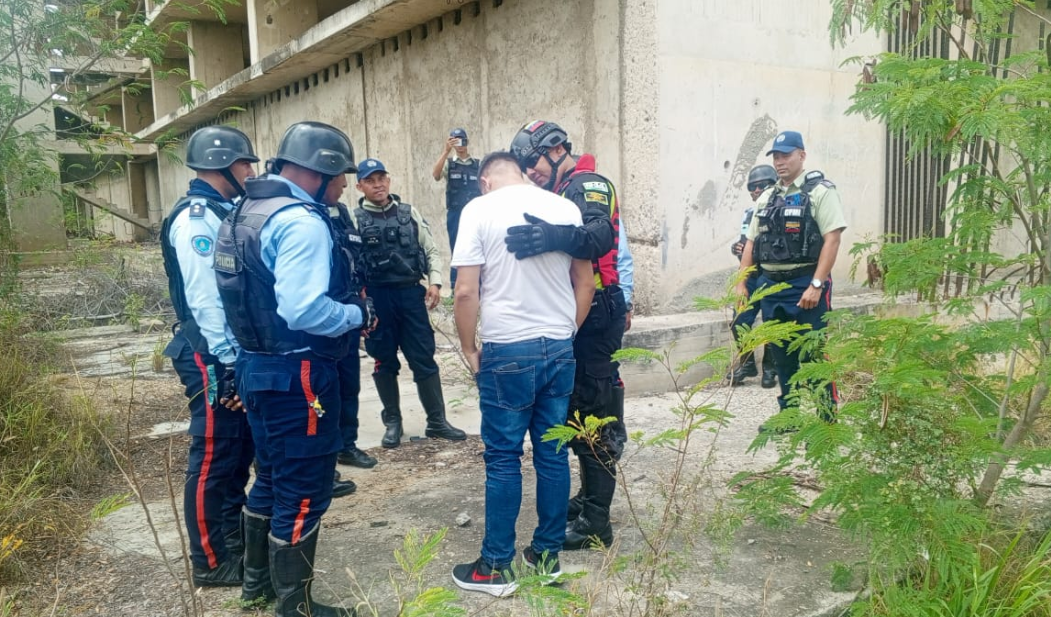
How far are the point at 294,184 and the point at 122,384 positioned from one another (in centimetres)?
416

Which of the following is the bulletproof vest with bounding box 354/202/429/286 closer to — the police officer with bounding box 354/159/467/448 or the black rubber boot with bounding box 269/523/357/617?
the police officer with bounding box 354/159/467/448

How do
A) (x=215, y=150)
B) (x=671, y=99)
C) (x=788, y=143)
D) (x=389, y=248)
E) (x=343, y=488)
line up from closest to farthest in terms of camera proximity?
(x=215, y=150)
(x=343, y=488)
(x=788, y=143)
(x=389, y=248)
(x=671, y=99)

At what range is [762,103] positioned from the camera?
6883 millimetres

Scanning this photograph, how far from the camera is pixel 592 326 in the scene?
3074mm

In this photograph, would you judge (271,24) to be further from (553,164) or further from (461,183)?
(553,164)

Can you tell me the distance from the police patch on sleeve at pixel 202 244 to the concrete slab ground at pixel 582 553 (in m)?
1.32

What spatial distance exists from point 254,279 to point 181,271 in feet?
1.84

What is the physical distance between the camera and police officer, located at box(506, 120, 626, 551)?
3.04 metres

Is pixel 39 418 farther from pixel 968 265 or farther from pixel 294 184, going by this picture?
pixel 968 265

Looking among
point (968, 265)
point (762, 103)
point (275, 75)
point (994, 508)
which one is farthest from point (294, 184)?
point (275, 75)

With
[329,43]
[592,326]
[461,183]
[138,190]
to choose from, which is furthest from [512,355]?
[138,190]

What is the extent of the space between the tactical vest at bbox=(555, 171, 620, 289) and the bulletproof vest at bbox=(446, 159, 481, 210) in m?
3.56

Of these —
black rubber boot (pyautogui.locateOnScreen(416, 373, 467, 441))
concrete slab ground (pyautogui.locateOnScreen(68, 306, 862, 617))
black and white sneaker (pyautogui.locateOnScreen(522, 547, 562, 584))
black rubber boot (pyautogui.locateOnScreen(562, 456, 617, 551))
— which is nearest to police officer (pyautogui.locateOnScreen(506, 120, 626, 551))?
black rubber boot (pyautogui.locateOnScreen(562, 456, 617, 551))

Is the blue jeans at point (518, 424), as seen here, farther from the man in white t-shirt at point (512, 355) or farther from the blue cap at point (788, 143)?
the blue cap at point (788, 143)
